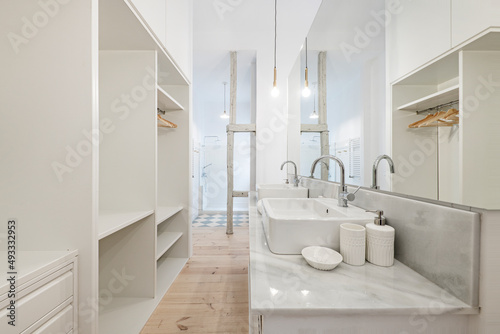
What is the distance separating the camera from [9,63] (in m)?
0.87

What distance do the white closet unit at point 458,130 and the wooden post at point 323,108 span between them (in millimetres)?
934

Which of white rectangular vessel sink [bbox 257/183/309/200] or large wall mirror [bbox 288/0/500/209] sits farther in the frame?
white rectangular vessel sink [bbox 257/183/309/200]

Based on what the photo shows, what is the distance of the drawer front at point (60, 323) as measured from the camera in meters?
0.74

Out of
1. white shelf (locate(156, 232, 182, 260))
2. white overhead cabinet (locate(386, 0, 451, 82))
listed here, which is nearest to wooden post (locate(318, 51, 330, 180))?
white overhead cabinet (locate(386, 0, 451, 82))

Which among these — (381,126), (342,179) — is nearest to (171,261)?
(342,179)

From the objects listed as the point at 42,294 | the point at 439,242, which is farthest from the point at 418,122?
the point at 42,294

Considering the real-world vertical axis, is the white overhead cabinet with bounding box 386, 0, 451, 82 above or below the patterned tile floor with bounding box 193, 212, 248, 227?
above

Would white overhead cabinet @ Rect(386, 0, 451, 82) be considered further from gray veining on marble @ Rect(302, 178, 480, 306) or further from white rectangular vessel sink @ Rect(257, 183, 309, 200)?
white rectangular vessel sink @ Rect(257, 183, 309, 200)

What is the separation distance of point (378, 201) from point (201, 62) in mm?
3816

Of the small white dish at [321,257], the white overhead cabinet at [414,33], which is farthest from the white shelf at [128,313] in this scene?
the white overhead cabinet at [414,33]

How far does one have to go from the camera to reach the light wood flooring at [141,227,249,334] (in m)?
1.43

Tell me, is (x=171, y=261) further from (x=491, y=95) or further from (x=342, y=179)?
(x=491, y=95)

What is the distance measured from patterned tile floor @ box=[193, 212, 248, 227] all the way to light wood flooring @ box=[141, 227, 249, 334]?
1.20 metres

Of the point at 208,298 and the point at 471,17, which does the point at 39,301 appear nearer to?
the point at 208,298
